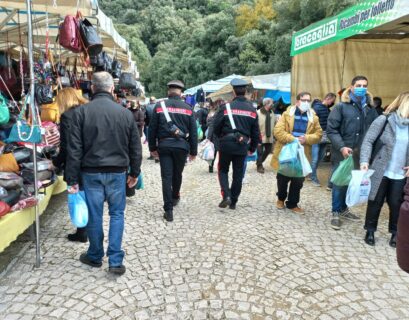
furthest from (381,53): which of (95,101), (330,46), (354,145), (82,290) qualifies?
(82,290)

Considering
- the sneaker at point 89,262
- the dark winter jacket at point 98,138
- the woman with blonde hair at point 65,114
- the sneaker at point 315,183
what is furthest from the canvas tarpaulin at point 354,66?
the sneaker at point 89,262

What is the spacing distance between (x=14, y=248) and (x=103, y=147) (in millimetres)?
1796

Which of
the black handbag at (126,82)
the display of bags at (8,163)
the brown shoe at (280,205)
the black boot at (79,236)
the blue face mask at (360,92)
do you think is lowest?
the brown shoe at (280,205)

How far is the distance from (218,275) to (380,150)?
238 cm

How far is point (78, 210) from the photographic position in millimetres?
3266

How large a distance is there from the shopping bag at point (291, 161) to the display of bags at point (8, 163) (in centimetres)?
338

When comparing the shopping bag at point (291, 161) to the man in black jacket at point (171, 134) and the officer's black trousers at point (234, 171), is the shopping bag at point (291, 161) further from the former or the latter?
the man in black jacket at point (171, 134)

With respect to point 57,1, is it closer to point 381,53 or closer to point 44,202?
point 44,202

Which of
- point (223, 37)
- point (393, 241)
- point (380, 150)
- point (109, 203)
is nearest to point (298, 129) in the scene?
point (380, 150)

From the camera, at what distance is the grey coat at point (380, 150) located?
13.7ft

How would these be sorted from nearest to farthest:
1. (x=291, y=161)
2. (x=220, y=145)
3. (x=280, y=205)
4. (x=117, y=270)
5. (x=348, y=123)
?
(x=117, y=270) → (x=348, y=123) → (x=291, y=161) → (x=220, y=145) → (x=280, y=205)

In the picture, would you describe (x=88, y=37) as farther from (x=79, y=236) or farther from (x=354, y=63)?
(x=354, y=63)

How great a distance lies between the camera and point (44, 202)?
14.2ft

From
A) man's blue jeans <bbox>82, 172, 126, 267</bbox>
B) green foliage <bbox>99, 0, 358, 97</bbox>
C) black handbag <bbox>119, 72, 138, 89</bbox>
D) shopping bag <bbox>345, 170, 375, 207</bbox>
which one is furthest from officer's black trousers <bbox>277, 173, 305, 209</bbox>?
green foliage <bbox>99, 0, 358, 97</bbox>
